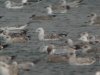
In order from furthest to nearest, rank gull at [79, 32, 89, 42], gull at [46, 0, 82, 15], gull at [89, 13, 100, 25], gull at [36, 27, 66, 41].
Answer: gull at [46, 0, 82, 15] → gull at [89, 13, 100, 25] → gull at [36, 27, 66, 41] → gull at [79, 32, 89, 42]

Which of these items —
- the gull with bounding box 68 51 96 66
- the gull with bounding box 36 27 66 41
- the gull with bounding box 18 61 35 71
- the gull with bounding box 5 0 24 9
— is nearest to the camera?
the gull with bounding box 18 61 35 71

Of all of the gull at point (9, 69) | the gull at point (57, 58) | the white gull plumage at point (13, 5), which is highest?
the gull at point (9, 69)

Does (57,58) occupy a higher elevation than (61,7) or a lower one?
higher

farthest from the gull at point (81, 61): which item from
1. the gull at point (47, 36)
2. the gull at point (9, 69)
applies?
the gull at point (47, 36)

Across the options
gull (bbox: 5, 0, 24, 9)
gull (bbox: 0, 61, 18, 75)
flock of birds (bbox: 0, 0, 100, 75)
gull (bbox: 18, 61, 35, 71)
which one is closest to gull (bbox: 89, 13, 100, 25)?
flock of birds (bbox: 0, 0, 100, 75)

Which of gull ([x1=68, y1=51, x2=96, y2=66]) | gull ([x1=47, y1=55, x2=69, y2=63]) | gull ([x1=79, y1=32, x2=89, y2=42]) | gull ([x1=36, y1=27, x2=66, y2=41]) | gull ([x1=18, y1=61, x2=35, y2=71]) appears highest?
gull ([x1=18, y1=61, x2=35, y2=71])

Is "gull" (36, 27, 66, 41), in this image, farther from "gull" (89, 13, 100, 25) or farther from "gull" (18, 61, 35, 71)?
"gull" (18, 61, 35, 71)

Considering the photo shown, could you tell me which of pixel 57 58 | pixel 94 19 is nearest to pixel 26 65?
pixel 57 58

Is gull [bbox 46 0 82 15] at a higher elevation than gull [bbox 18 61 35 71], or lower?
lower

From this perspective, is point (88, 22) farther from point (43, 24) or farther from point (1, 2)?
point (1, 2)

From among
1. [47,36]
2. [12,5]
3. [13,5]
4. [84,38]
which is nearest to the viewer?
[84,38]

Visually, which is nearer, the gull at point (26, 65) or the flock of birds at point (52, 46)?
the gull at point (26, 65)

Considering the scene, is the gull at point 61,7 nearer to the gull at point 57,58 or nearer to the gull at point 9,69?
the gull at point 57,58

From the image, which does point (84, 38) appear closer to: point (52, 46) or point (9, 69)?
point (52, 46)
